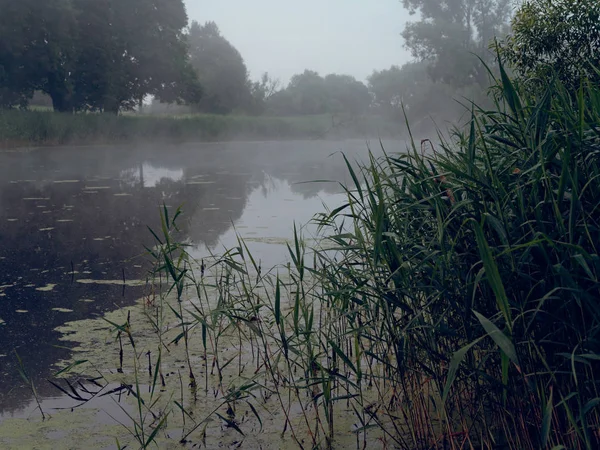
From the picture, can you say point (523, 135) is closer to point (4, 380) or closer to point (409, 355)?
point (409, 355)

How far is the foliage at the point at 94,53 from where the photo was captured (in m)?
22.8

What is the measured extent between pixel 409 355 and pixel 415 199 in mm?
606

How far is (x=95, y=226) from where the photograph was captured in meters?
7.88

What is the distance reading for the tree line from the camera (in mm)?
7031

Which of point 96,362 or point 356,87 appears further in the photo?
point 356,87

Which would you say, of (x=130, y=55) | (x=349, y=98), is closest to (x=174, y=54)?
(x=130, y=55)

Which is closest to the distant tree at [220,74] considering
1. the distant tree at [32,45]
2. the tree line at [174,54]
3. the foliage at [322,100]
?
the tree line at [174,54]

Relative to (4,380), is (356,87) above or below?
above

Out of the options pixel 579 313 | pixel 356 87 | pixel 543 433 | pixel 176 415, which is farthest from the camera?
pixel 356 87

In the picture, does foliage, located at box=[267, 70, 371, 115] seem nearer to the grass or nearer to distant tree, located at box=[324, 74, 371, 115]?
distant tree, located at box=[324, 74, 371, 115]

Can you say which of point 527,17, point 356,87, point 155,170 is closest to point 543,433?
point 527,17

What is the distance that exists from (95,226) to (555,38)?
5293mm

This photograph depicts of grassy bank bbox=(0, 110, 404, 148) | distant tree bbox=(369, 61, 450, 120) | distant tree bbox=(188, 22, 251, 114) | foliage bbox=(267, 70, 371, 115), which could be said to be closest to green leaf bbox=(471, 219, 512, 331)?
grassy bank bbox=(0, 110, 404, 148)

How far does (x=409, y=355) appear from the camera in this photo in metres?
2.36
